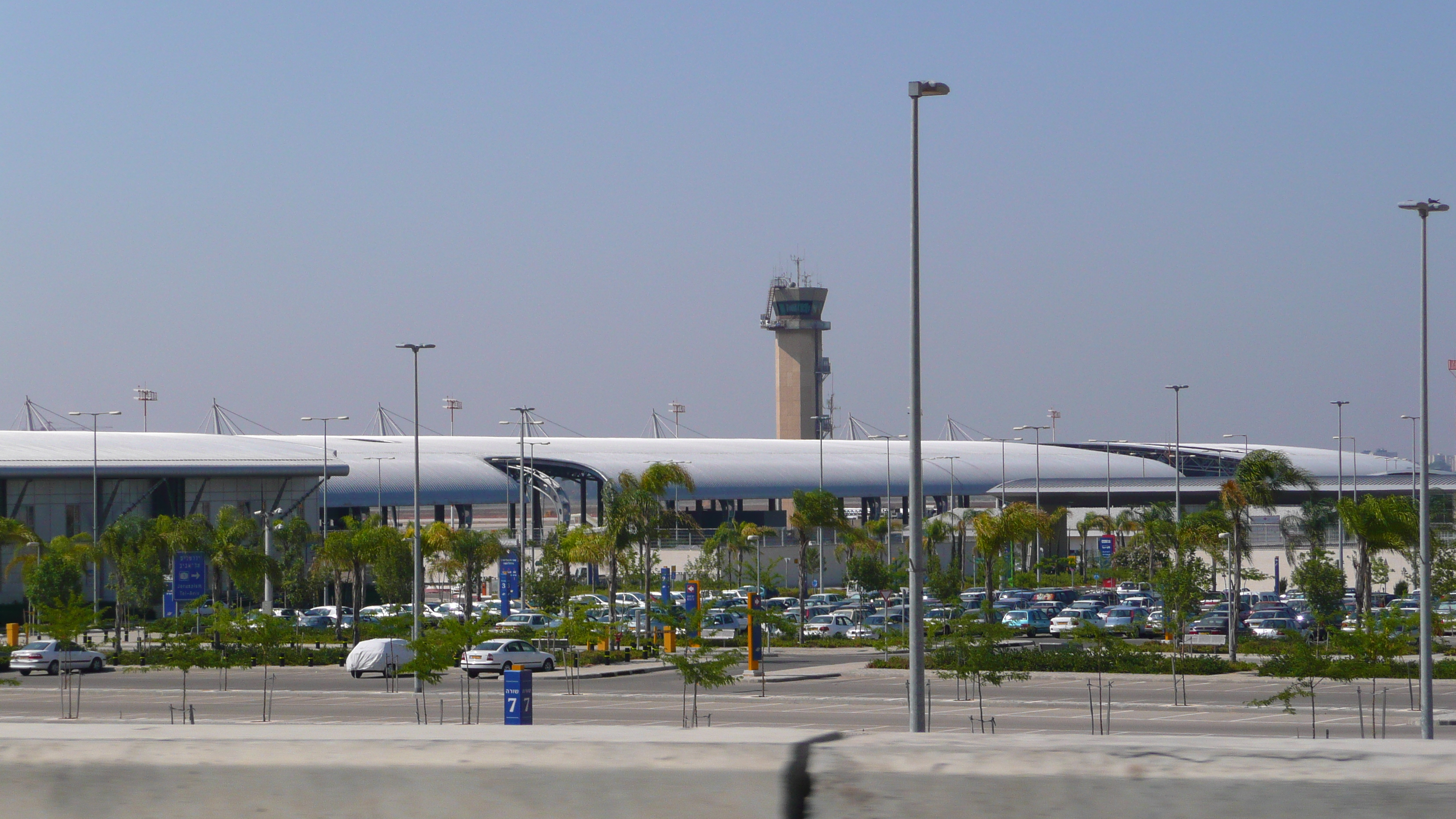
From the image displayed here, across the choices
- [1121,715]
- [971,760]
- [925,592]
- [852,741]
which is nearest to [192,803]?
[852,741]

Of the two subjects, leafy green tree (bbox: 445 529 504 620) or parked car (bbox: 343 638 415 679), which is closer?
parked car (bbox: 343 638 415 679)

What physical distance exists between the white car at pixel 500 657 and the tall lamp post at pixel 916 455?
2339 centimetres

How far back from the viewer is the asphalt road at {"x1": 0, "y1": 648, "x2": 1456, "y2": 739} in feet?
92.3

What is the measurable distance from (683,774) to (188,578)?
50029mm

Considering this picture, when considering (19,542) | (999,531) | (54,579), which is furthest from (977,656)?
(19,542)

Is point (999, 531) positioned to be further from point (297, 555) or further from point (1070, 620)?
point (297, 555)

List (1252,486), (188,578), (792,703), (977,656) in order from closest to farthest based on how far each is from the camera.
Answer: (977,656), (792,703), (1252,486), (188,578)

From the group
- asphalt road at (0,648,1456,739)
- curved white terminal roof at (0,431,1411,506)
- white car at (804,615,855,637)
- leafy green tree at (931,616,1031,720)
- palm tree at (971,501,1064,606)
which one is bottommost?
white car at (804,615,855,637)

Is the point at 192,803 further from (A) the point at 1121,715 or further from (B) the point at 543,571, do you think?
(B) the point at 543,571

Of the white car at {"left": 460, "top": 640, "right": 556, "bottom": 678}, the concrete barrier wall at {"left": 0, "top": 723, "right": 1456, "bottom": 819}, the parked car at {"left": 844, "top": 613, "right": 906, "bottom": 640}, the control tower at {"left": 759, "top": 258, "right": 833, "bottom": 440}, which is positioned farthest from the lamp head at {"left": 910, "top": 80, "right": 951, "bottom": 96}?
the control tower at {"left": 759, "top": 258, "right": 833, "bottom": 440}

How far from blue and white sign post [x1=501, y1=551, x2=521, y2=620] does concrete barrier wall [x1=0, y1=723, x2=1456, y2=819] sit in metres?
53.2

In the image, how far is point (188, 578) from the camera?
5019 centimetres

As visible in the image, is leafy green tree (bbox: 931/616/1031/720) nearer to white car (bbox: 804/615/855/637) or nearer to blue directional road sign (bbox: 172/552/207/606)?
white car (bbox: 804/615/855/637)

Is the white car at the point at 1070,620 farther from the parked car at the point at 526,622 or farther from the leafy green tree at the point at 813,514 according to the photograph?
the parked car at the point at 526,622
